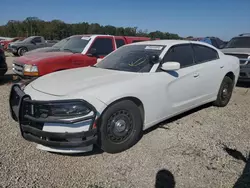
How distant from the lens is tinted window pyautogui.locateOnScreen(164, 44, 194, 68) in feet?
13.6

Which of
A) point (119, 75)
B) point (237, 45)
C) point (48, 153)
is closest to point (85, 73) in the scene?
point (119, 75)

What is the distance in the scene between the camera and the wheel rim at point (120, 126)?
10.4ft

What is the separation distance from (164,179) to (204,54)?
9.79 ft

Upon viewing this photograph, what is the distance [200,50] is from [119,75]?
209 cm

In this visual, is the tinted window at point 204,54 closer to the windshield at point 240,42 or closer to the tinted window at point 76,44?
the tinted window at point 76,44

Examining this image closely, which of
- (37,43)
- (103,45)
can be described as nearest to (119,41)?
(103,45)

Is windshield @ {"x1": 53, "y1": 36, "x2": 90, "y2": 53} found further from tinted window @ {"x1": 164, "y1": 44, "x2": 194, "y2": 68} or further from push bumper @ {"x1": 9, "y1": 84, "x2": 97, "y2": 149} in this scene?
push bumper @ {"x1": 9, "y1": 84, "x2": 97, "y2": 149}

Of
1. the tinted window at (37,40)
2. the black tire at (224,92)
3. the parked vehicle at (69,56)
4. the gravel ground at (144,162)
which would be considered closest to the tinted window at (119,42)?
the parked vehicle at (69,56)

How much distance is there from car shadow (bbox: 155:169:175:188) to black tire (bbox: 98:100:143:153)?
Answer: 668mm

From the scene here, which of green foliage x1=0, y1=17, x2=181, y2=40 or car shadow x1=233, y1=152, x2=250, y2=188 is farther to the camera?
green foliage x1=0, y1=17, x2=181, y2=40

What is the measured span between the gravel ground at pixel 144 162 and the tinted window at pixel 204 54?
132cm

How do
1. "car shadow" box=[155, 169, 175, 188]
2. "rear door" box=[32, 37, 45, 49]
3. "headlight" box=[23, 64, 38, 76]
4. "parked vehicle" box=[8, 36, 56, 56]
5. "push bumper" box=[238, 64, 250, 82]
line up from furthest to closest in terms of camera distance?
"rear door" box=[32, 37, 45, 49], "parked vehicle" box=[8, 36, 56, 56], "push bumper" box=[238, 64, 250, 82], "headlight" box=[23, 64, 38, 76], "car shadow" box=[155, 169, 175, 188]

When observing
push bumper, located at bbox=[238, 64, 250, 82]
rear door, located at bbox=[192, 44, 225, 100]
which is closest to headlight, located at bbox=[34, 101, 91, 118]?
rear door, located at bbox=[192, 44, 225, 100]

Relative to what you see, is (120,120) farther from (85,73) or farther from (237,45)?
(237,45)
